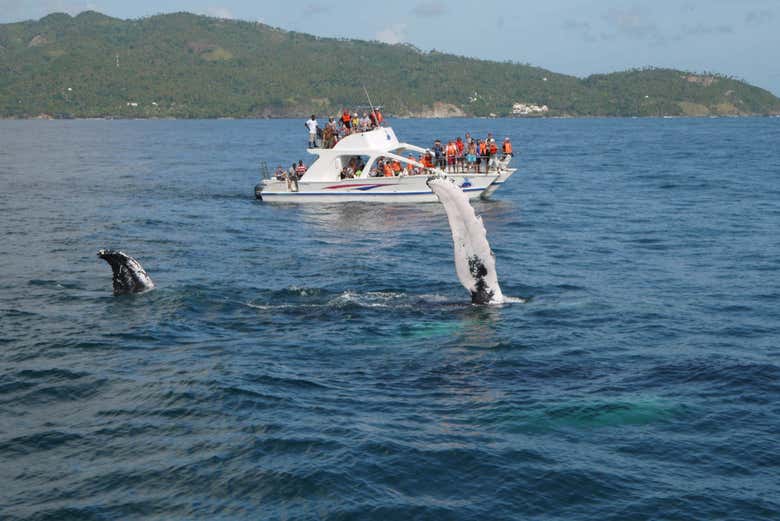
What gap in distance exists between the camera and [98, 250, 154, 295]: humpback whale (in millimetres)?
23922

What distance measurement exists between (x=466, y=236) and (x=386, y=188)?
25.1m

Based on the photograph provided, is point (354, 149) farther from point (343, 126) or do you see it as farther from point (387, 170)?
point (343, 126)

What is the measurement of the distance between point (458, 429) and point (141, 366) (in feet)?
23.9

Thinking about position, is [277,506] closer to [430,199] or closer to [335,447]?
[335,447]

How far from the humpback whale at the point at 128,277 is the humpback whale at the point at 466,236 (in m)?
9.19

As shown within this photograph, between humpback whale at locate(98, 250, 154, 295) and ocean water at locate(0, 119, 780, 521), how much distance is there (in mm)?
627

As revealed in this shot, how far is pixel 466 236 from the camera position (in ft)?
65.7

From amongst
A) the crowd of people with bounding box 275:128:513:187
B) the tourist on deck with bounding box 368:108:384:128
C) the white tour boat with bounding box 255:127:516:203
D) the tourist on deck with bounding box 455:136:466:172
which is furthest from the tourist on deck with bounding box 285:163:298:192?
the tourist on deck with bounding box 455:136:466:172

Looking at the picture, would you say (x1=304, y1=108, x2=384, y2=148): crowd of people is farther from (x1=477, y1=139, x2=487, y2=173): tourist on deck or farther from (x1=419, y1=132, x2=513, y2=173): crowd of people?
(x1=477, y1=139, x2=487, y2=173): tourist on deck

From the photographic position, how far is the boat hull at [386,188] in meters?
44.5

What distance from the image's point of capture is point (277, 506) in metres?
12.2

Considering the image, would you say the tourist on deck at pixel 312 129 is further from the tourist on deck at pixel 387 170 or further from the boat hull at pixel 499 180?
the boat hull at pixel 499 180

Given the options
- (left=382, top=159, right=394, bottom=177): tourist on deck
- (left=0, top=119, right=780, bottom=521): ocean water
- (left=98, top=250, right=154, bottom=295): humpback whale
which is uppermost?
(left=382, top=159, right=394, bottom=177): tourist on deck

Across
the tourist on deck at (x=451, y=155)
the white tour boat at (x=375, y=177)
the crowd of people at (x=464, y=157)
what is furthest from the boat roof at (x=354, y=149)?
the tourist on deck at (x=451, y=155)
